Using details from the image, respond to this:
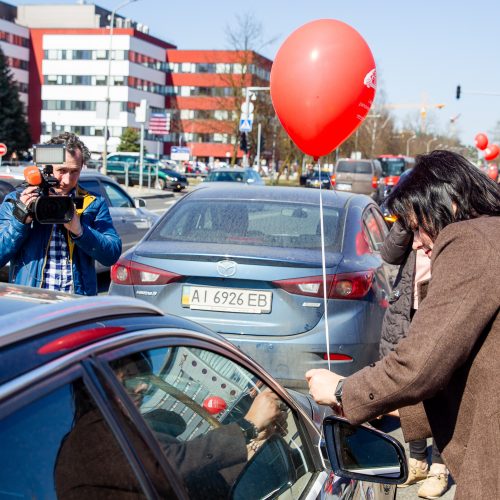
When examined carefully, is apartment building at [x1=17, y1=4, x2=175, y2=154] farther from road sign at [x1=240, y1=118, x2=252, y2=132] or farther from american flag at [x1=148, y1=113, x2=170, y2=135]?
road sign at [x1=240, y1=118, x2=252, y2=132]

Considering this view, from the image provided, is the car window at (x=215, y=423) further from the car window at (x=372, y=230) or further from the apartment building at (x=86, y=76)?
the apartment building at (x=86, y=76)

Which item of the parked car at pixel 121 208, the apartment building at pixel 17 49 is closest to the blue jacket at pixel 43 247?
the parked car at pixel 121 208

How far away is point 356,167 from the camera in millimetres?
37500

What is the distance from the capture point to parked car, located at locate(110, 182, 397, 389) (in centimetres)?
487

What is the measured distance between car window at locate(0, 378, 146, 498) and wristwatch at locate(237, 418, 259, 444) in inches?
27.6

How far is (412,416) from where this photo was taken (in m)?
2.60

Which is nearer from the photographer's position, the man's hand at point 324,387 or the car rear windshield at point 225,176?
the man's hand at point 324,387

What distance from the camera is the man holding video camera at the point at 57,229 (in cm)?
377

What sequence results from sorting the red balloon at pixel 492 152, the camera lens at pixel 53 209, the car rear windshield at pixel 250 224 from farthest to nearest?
the red balloon at pixel 492 152
the car rear windshield at pixel 250 224
the camera lens at pixel 53 209

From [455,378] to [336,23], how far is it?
3465 mm

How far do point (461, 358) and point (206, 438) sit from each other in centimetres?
A: 70

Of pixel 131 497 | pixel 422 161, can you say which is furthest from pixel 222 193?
pixel 131 497

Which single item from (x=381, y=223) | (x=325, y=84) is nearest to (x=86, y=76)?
(x=381, y=223)

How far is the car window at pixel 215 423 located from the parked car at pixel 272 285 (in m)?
2.38
